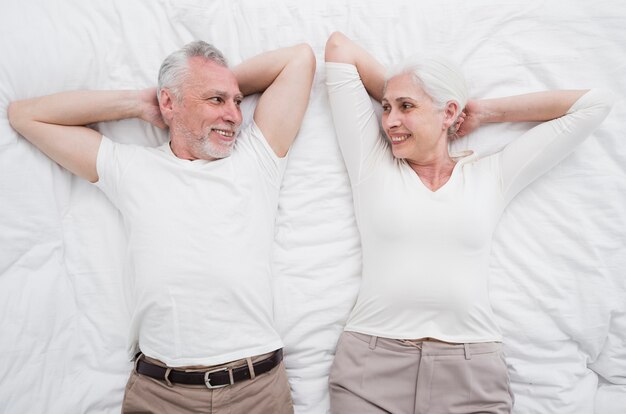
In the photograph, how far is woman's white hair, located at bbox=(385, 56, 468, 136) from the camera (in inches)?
70.1

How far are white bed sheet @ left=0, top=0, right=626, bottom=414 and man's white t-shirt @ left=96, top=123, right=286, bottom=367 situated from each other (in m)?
0.14

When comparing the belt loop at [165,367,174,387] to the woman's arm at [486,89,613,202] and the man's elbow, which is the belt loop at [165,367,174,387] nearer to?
the man's elbow

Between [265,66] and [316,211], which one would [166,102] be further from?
[316,211]

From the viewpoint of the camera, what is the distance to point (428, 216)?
1.75 metres

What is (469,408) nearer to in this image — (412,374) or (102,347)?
(412,374)

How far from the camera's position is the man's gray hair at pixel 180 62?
179 centimetres

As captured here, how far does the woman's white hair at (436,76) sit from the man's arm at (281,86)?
0.32 meters

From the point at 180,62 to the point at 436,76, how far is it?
88cm

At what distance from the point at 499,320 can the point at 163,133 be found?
4.63ft

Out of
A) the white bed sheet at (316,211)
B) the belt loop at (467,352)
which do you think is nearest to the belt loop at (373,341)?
the white bed sheet at (316,211)

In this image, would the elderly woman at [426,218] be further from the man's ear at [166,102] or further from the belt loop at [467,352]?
the man's ear at [166,102]

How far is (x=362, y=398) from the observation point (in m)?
1.70

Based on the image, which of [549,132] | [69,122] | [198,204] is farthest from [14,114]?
[549,132]

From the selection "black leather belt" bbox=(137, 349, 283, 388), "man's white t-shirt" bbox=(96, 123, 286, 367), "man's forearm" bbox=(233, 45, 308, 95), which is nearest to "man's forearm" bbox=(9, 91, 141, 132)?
"man's white t-shirt" bbox=(96, 123, 286, 367)
